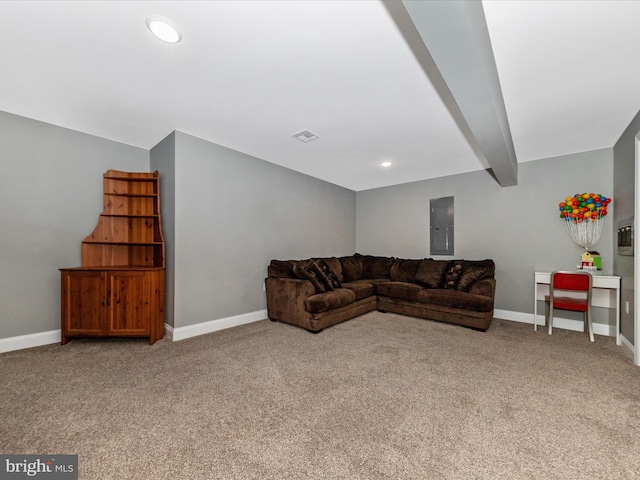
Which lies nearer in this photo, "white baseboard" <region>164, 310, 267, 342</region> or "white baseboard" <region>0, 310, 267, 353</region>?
"white baseboard" <region>0, 310, 267, 353</region>

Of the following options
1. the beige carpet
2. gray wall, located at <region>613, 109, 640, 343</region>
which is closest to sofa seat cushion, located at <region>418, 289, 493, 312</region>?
the beige carpet

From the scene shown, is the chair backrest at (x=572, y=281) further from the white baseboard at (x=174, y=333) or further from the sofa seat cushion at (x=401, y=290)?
the white baseboard at (x=174, y=333)

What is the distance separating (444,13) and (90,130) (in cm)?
381

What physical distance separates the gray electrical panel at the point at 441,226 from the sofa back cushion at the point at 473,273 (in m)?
0.72

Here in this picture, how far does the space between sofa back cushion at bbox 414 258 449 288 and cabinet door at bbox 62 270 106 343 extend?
430 centimetres

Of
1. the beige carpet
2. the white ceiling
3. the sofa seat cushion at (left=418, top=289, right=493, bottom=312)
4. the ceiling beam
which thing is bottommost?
the beige carpet

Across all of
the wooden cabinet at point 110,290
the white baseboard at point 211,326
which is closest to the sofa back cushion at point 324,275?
the white baseboard at point 211,326

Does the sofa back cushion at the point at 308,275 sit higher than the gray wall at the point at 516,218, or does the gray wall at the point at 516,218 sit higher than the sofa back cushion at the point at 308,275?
the gray wall at the point at 516,218

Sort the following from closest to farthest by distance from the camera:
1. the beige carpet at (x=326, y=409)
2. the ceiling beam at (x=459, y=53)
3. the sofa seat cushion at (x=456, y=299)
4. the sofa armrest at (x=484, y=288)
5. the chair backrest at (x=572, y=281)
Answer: the ceiling beam at (x=459, y=53) → the beige carpet at (x=326, y=409) → the chair backrest at (x=572, y=281) → the sofa seat cushion at (x=456, y=299) → the sofa armrest at (x=484, y=288)

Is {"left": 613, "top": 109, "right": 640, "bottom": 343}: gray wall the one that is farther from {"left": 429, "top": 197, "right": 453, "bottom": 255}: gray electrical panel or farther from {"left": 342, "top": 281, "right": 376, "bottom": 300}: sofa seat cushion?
{"left": 342, "top": 281, "right": 376, "bottom": 300}: sofa seat cushion

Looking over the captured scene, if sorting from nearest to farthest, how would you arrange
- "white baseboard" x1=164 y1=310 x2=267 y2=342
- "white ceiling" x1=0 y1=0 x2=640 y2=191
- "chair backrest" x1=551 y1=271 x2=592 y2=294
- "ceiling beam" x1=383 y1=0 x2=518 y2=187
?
"ceiling beam" x1=383 y1=0 x2=518 y2=187 < "white ceiling" x1=0 y1=0 x2=640 y2=191 < "white baseboard" x1=164 y1=310 x2=267 y2=342 < "chair backrest" x1=551 y1=271 x2=592 y2=294

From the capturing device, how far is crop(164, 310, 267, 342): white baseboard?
316 centimetres

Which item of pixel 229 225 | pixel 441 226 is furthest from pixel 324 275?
pixel 441 226

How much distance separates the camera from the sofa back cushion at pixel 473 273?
4.01 m
